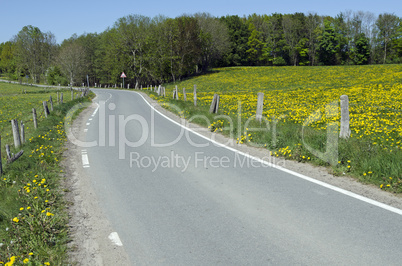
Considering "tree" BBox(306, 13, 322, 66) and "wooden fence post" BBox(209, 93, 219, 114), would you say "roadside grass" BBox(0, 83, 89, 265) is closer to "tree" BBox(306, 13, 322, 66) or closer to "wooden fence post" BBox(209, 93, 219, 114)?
"wooden fence post" BBox(209, 93, 219, 114)

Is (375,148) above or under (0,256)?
above

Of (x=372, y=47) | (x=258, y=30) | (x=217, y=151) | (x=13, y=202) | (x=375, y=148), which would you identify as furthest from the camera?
(x=258, y=30)

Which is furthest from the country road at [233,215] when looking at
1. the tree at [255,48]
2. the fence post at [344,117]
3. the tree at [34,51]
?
the tree at [255,48]

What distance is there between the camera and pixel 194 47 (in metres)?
67.8

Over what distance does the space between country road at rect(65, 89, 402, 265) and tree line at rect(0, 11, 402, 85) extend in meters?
59.4

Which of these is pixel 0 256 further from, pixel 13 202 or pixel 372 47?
pixel 372 47

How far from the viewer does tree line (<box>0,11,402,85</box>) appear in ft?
226

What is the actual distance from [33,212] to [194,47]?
65.1 m

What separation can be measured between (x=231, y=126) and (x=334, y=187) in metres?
6.95

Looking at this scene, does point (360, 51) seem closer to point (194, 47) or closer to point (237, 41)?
point (237, 41)

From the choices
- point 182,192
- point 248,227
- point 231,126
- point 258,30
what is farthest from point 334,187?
point 258,30

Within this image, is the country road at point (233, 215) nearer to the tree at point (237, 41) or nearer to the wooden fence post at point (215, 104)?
the wooden fence post at point (215, 104)

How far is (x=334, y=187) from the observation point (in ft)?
21.3

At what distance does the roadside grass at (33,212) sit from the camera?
4273mm
